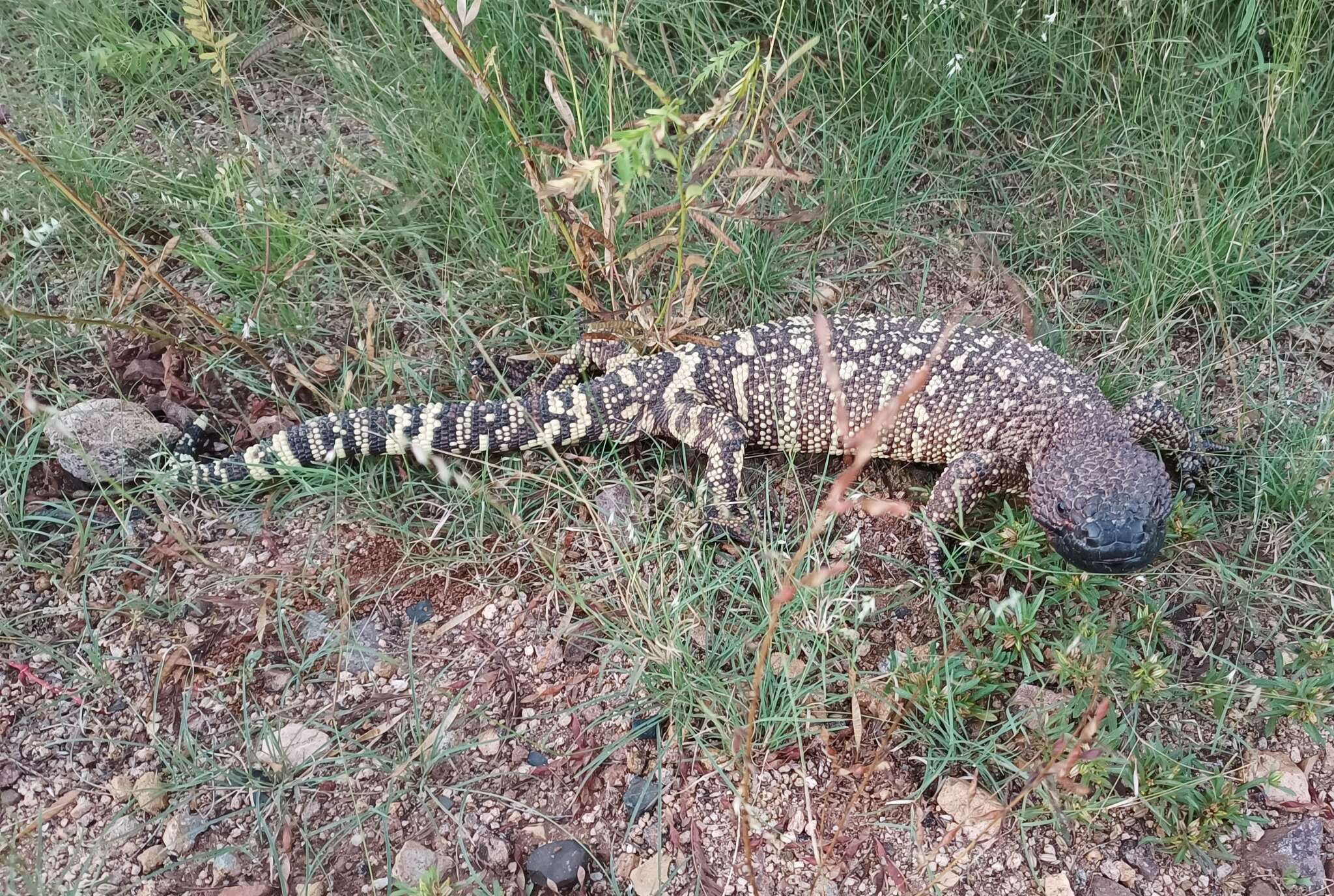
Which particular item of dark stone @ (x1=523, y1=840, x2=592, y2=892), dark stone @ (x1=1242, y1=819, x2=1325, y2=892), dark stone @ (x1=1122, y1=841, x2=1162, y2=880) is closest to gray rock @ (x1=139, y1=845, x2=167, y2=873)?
dark stone @ (x1=523, y1=840, x2=592, y2=892)

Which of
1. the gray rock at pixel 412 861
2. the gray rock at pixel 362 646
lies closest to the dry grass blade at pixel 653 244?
the gray rock at pixel 362 646

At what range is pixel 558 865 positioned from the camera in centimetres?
228

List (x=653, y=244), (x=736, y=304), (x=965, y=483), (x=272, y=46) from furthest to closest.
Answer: (x=272, y=46) < (x=736, y=304) < (x=965, y=483) < (x=653, y=244)

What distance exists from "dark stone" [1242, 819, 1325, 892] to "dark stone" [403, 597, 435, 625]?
232 cm

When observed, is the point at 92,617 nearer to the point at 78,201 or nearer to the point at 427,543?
the point at 427,543

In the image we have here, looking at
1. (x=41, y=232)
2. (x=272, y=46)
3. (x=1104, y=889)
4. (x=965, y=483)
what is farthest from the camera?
(x=272, y=46)

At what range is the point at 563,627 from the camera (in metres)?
2.74

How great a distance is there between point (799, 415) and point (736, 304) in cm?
64

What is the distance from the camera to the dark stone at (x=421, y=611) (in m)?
2.81

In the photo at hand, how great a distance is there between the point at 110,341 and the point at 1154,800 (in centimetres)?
373

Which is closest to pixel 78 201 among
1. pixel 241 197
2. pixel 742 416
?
pixel 241 197

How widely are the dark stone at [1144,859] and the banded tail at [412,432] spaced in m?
1.97

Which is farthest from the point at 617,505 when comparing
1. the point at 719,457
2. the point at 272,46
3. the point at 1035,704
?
the point at 272,46

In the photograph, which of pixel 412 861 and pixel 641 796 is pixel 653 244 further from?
pixel 412 861
